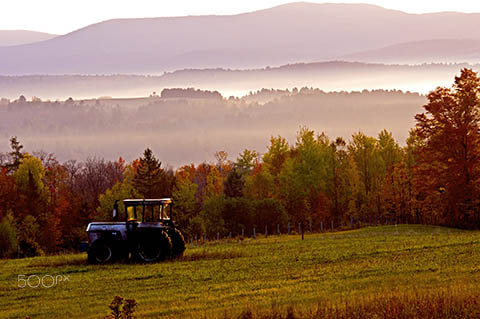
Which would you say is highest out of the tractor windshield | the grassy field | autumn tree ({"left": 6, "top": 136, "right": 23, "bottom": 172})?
→ autumn tree ({"left": 6, "top": 136, "right": 23, "bottom": 172})

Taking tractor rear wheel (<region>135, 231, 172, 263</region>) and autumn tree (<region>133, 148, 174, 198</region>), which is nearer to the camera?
tractor rear wheel (<region>135, 231, 172, 263</region>)

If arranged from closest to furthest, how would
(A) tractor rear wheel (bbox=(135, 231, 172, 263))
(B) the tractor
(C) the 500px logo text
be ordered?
(C) the 500px logo text → (A) tractor rear wheel (bbox=(135, 231, 172, 263)) → (B) the tractor

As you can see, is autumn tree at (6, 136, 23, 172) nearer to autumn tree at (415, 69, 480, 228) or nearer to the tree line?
the tree line

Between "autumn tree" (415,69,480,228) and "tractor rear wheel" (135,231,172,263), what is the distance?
31.4m

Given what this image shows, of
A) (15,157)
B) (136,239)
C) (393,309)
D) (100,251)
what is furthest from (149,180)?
(393,309)

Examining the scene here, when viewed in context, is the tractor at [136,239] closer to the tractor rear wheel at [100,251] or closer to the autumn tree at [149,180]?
the tractor rear wheel at [100,251]

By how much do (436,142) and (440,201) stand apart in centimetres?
494

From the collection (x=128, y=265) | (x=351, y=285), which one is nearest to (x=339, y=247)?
(x=128, y=265)

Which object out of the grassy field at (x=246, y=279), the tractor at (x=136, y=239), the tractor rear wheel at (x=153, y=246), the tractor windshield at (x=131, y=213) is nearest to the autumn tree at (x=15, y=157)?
the grassy field at (x=246, y=279)

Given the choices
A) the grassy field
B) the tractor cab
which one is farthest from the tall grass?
the tractor cab

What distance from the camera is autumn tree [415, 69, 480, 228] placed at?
59.3 meters

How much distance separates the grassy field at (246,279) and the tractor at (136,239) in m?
0.91

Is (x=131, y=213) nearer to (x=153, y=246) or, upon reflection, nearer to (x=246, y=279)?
(x=153, y=246)

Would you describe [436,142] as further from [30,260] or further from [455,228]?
[30,260]
